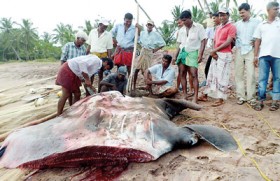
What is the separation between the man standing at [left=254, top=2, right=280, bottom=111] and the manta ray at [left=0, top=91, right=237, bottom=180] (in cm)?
201

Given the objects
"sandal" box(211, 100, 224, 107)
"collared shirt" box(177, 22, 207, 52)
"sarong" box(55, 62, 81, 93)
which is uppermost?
"collared shirt" box(177, 22, 207, 52)

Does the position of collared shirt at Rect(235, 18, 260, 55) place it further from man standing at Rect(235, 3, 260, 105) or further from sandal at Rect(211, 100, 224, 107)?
sandal at Rect(211, 100, 224, 107)

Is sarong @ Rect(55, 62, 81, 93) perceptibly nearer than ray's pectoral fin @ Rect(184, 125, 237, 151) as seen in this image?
No

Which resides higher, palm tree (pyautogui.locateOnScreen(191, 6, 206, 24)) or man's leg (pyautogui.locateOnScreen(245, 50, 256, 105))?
palm tree (pyautogui.locateOnScreen(191, 6, 206, 24))

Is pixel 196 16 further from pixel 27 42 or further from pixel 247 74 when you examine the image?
pixel 27 42

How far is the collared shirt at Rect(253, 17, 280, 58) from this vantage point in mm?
4660

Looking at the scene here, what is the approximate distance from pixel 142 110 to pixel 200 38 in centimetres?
247

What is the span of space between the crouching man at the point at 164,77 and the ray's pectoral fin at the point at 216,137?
2.87 metres

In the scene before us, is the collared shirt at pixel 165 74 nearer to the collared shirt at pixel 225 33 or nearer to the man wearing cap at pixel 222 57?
the man wearing cap at pixel 222 57

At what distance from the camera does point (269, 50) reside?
184 inches

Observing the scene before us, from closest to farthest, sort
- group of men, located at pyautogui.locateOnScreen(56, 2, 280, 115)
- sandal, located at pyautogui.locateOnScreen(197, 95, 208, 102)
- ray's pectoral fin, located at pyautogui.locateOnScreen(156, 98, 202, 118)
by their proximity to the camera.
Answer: ray's pectoral fin, located at pyautogui.locateOnScreen(156, 98, 202, 118), group of men, located at pyautogui.locateOnScreen(56, 2, 280, 115), sandal, located at pyautogui.locateOnScreen(197, 95, 208, 102)

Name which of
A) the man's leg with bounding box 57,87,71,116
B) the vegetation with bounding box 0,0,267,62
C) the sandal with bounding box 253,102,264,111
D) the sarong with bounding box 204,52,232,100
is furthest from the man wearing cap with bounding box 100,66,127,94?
the vegetation with bounding box 0,0,267,62

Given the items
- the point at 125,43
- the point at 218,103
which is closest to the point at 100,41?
the point at 125,43

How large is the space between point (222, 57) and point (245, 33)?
0.59 meters
